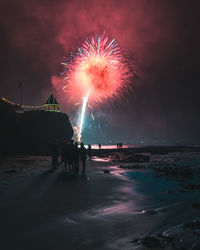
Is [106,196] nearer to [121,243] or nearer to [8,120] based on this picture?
[121,243]

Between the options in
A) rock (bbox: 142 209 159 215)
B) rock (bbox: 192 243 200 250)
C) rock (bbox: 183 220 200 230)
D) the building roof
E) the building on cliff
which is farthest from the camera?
the building roof

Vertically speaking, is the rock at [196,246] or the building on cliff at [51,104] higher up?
the building on cliff at [51,104]

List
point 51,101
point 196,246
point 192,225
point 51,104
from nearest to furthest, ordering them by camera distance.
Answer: point 196,246 < point 192,225 < point 51,104 < point 51,101

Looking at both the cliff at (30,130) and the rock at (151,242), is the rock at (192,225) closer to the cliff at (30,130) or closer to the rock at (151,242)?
the rock at (151,242)

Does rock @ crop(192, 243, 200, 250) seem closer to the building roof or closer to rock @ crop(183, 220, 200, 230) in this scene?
rock @ crop(183, 220, 200, 230)

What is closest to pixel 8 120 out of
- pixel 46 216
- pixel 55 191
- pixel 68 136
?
pixel 68 136

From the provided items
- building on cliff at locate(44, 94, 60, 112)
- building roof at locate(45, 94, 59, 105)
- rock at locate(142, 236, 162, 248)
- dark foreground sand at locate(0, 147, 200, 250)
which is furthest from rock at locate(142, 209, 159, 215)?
building roof at locate(45, 94, 59, 105)

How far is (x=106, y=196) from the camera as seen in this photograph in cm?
877


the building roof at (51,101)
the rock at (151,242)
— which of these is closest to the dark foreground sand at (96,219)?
the rock at (151,242)

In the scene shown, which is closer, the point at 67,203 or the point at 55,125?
the point at 67,203

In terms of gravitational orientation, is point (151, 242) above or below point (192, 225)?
above

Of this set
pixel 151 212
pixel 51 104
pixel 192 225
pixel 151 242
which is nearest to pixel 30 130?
pixel 51 104

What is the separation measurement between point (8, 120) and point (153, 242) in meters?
52.5

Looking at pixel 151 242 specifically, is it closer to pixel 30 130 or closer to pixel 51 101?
pixel 30 130
